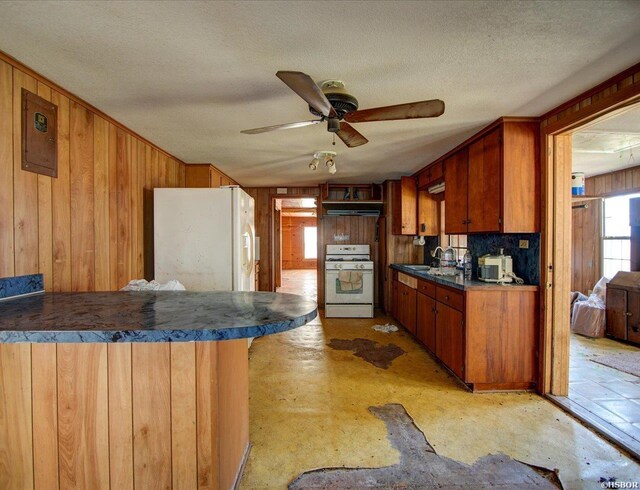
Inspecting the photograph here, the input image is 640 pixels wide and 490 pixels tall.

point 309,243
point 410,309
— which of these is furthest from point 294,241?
point 410,309

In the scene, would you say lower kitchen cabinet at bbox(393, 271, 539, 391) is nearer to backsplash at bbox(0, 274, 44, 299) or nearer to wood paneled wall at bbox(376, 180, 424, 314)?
wood paneled wall at bbox(376, 180, 424, 314)

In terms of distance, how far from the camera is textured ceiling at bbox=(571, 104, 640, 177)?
8.30 ft

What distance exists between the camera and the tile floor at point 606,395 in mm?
2047

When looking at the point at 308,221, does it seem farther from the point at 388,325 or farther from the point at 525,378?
the point at 525,378

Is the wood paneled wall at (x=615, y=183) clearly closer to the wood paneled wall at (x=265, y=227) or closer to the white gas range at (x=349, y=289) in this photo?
the white gas range at (x=349, y=289)

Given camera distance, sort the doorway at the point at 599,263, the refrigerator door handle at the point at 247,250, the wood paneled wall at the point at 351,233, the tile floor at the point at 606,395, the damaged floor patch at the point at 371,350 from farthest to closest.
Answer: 1. the wood paneled wall at the point at 351,233
2. the damaged floor patch at the point at 371,350
3. the refrigerator door handle at the point at 247,250
4. the doorway at the point at 599,263
5. the tile floor at the point at 606,395

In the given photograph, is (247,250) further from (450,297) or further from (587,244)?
(587,244)

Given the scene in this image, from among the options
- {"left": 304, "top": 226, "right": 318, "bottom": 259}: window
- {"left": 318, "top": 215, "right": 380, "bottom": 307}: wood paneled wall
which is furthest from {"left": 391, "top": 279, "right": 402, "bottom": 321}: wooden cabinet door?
{"left": 304, "top": 226, "right": 318, "bottom": 259}: window

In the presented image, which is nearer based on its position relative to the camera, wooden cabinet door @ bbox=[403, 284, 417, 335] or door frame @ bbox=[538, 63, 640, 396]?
door frame @ bbox=[538, 63, 640, 396]

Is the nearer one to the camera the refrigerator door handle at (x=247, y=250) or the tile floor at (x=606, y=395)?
the tile floor at (x=606, y=395)

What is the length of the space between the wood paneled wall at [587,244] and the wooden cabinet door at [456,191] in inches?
99.8

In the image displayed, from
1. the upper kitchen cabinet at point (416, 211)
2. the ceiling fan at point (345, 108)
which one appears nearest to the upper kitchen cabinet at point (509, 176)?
the ceiling fan at point (345, 108)

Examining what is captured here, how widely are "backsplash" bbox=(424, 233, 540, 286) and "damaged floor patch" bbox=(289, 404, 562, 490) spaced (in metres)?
1.44

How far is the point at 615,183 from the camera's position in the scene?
14.1 feet
